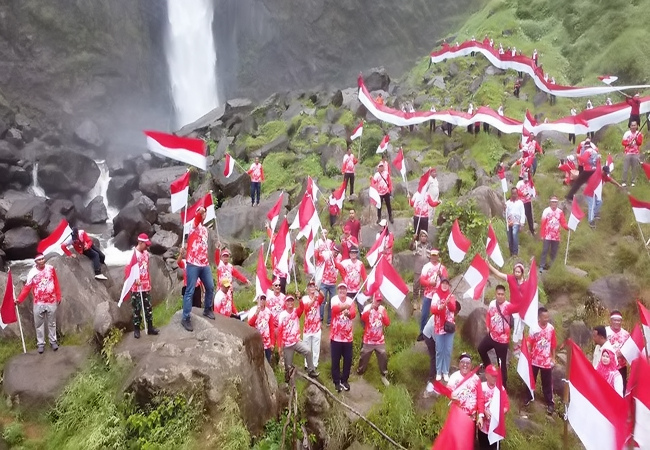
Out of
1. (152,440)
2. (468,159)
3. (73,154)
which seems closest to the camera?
(152,440)

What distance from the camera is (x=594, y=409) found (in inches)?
200

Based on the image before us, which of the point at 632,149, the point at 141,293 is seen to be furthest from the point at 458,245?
the point at 632,149

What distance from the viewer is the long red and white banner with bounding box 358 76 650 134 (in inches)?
555

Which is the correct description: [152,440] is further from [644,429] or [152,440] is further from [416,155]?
[416,155]

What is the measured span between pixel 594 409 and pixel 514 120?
16.7 meters

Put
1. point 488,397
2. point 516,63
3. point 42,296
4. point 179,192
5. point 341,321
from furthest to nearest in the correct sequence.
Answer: point 516,63, point 179,192, point 42,296, point 341,321, point 488,397

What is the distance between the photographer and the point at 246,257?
17.2m

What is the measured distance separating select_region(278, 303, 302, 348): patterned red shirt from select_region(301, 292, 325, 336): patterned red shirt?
0.75 ft

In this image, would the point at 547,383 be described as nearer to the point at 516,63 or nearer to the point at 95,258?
the point at 95,258

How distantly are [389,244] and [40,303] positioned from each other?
7.28 meters

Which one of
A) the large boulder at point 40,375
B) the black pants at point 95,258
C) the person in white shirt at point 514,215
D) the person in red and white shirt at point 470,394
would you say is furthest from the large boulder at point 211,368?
the person in white shirt at point 514,215

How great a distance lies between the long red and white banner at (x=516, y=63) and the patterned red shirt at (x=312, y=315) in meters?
11.2

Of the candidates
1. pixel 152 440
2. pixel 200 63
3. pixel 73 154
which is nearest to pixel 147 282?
pixel 152 440

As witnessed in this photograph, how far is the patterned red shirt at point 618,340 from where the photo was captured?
7.68 metres
